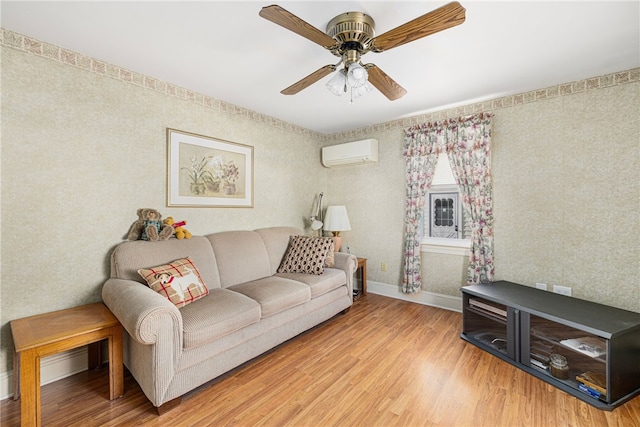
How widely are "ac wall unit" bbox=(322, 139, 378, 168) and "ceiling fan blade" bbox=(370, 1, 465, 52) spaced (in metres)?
2.10

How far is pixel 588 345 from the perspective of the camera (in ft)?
6.28

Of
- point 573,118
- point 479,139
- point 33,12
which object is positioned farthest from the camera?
point 479,139

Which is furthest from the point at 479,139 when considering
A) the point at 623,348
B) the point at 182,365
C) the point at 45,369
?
the point at 45,369

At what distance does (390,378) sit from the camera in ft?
6.55

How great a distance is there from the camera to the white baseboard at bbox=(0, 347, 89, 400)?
5.87 ft

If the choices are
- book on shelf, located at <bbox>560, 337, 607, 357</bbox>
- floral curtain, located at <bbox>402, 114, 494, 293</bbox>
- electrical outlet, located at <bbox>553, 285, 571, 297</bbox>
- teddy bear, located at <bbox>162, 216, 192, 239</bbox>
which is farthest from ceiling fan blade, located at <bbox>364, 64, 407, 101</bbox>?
electrical outlet, located at <bbox>553, 285, 571, 297</bbox>

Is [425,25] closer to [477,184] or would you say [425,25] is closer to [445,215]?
[477,184]

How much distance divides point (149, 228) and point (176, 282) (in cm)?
60

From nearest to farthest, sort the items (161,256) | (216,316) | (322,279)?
(216,316), (161,256), (322,279)

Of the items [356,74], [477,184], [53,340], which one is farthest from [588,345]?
[53,340]

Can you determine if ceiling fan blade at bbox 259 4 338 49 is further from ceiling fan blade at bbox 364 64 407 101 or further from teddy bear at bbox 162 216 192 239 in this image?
teddy bear at bbox 162 216 192 239

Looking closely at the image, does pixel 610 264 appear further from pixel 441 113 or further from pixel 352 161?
pixel 352 161

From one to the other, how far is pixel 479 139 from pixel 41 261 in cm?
400

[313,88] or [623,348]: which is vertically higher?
[313,88]
